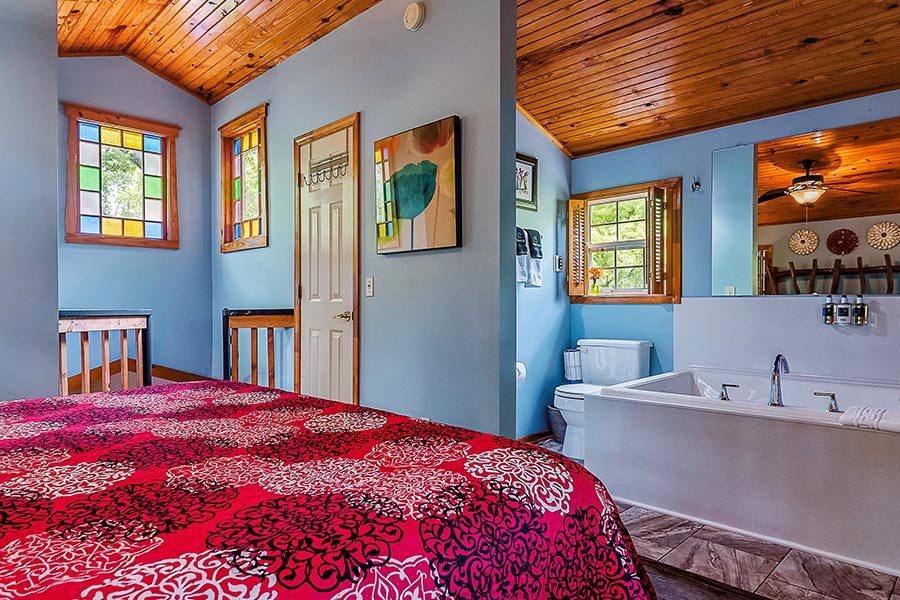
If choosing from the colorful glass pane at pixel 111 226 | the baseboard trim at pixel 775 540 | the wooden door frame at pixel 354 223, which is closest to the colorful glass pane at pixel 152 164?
the colorful glass pane at pixel 111 226

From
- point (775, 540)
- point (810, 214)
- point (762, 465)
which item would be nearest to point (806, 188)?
point (810, 214)

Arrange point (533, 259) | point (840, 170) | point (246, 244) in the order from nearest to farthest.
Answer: point (840, 170)
point (533, 259)
point (246, 244)

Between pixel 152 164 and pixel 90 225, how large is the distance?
705 mm

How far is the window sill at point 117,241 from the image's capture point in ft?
13.8

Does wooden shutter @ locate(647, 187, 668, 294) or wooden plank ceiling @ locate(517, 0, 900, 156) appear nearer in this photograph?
wooden plank ceiling @ locate(517, 0, 900, 156)

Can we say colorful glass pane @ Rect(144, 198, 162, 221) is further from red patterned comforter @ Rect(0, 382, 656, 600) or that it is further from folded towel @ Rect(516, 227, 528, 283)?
red patterned comforter @ Rect(0, 382, 656, 600)

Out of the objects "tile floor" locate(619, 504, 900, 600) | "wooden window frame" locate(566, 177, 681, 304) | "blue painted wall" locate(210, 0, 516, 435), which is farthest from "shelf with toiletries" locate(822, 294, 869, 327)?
"blue painted wall" locate(210, 0, 516, 435)

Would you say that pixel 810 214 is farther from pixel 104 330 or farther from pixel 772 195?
pixel 104 330

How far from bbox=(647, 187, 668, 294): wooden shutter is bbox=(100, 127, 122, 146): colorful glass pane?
13.4ft

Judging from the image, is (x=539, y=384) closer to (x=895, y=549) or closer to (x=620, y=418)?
(x=620, y=418)

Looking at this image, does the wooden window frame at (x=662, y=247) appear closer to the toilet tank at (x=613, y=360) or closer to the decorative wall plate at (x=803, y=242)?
the toilet tank at (x=613, y=360)

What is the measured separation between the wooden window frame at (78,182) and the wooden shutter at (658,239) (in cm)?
381

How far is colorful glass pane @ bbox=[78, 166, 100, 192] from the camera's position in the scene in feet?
14.0

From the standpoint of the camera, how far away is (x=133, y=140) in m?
4.55
